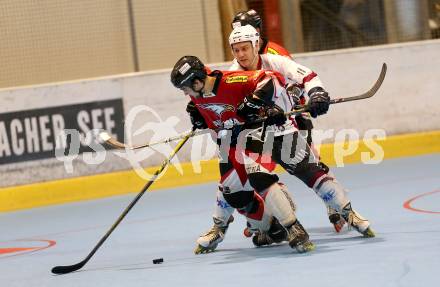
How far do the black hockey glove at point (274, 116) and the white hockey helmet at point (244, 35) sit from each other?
1.56 ft

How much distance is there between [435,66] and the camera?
9.40 m

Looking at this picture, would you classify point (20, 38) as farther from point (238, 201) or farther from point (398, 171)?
point (238, 201)

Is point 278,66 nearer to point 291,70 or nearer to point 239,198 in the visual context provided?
A: point 291,70

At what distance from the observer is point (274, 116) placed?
5.18 m

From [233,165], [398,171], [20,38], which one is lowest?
[398,171]

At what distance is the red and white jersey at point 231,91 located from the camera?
5.27 meters

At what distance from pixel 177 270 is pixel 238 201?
23.0 inches

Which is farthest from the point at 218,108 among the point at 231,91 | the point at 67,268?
the point at 67,268

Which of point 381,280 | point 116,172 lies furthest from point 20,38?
point 381,280

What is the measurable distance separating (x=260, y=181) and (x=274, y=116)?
1.18 ft

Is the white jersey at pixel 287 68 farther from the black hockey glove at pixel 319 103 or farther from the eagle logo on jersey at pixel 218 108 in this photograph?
the eagle logo on jersey at pixel 218 108

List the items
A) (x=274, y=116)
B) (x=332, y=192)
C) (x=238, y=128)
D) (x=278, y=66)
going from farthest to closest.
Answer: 1. (x=278, y=66)
2. (x=332, y=192)
3. (x=238, y=128)
4. (x=274, y=116)

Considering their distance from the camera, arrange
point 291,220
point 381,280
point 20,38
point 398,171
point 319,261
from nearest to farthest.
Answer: point 381,280, point 319,261, point 291,220, point 398,171, point 20,38

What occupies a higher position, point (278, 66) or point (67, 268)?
point (278, 66)
